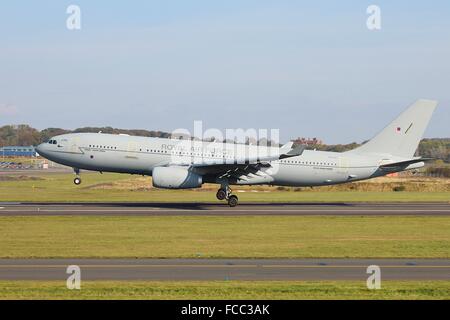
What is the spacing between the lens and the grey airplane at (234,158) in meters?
49.0

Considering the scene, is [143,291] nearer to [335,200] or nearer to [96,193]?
[335,200]

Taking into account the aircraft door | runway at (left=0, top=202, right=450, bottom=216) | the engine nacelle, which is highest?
the aircraft door

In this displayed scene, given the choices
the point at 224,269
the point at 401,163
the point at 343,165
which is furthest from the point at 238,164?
the point at 224,269

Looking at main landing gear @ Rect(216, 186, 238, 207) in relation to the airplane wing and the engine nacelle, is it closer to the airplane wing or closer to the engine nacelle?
the airplane wing

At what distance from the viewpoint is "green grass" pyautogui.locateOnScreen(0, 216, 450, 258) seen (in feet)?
91.4

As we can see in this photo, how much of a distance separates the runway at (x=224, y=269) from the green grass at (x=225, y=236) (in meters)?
1.46

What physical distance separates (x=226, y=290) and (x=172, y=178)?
94.1 ft

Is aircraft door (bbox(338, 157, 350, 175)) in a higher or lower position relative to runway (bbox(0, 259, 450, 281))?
higher

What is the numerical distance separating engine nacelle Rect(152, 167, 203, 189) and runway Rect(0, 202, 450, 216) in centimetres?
153

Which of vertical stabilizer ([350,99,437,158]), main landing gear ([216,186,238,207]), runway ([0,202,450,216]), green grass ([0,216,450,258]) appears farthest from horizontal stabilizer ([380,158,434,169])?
main landing gear ([216,186,238,207])

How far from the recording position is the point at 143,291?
18922 mm

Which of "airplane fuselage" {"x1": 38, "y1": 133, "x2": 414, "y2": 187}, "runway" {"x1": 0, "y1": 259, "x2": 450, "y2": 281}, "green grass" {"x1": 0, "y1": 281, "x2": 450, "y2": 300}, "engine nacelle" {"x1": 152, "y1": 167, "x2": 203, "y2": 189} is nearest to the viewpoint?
"green grass" {"x1": 0, "y1": 281, "x2": 450, "y2": 300}

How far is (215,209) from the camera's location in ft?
158
